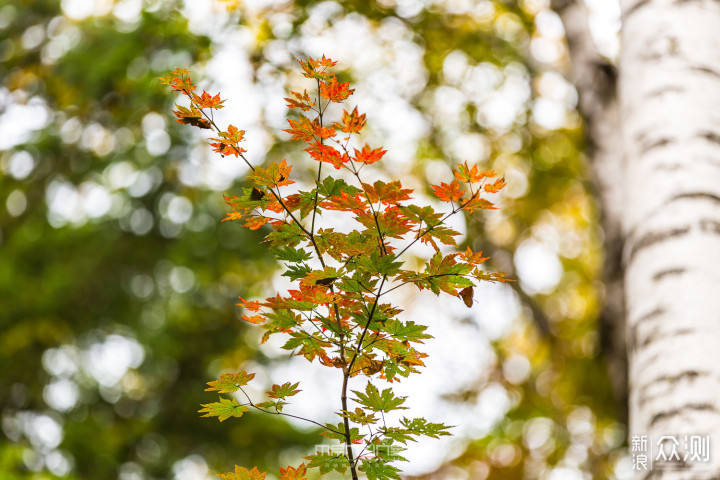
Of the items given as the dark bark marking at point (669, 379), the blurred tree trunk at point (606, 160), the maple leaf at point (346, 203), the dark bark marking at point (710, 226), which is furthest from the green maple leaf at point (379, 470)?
the blurred tree trunk at point (606, 160)

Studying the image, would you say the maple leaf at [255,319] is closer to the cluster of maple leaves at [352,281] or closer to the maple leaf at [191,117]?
the cluster of maple leaves at [352,281]

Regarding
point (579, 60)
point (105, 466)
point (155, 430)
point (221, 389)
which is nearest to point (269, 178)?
point (221, 389)

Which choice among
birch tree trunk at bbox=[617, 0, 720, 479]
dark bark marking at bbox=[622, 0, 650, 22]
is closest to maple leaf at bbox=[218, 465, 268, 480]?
birch tree trunk at bbox=[617, 0, 720, 479]

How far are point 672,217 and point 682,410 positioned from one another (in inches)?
16.7

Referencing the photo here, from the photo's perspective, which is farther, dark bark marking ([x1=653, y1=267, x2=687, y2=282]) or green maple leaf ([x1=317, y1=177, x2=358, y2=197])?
dark bark marking ([x1=653, y1=267, x2=687, y2=282])

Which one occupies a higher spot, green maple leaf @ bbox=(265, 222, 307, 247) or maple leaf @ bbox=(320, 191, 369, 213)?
maple leaf @ bbox=(320, 191, 369, 213)

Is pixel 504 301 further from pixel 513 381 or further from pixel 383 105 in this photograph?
pixel 383 105

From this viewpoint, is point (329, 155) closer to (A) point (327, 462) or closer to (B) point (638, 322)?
(A) point (327, 462)

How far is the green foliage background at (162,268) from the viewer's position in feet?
13.8

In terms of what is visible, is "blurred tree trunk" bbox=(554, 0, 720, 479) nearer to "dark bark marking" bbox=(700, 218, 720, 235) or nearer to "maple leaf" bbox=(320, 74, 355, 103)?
"dark bark marking" bbox=(700, 218, 720, 235)

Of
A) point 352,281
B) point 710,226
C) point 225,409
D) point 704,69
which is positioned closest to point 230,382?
point 225,409

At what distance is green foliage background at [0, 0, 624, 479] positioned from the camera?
4.20 m

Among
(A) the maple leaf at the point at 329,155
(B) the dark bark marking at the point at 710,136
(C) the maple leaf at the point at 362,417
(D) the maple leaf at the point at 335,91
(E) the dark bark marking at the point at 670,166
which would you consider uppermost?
(D) the maple leaf at the point at 335,91

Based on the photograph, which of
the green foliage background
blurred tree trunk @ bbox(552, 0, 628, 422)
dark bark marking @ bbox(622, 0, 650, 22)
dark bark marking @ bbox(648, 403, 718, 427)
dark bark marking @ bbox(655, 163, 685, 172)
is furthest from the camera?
the green foliage background
